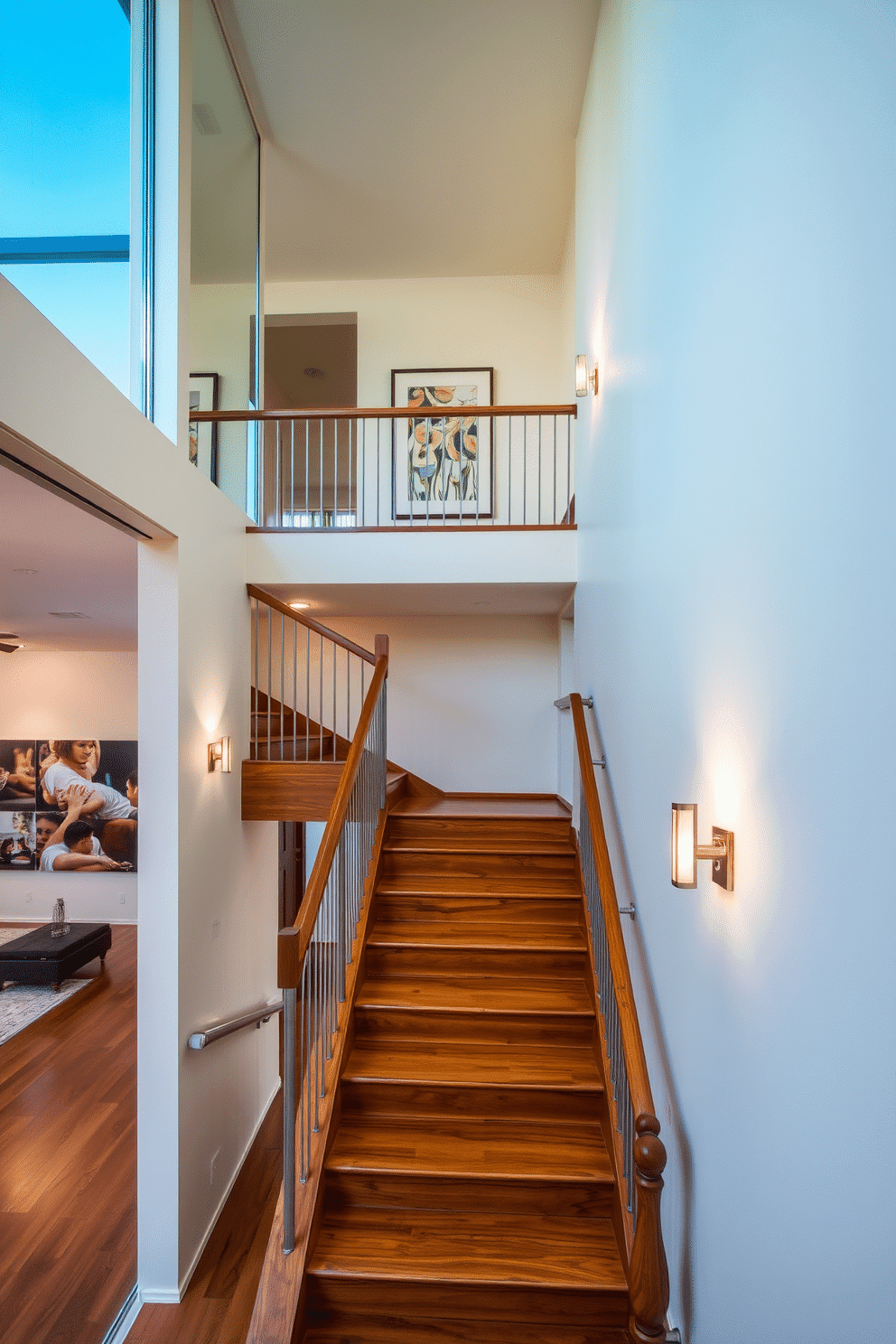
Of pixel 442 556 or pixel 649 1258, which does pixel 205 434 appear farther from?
pixel 649 1258

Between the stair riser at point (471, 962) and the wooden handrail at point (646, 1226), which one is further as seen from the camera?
the stair riser at point (471, 962)

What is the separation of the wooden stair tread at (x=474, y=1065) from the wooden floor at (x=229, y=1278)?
0.98m

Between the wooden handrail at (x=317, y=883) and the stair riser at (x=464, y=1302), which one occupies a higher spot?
the wooden handrail at (x=317, y=883)

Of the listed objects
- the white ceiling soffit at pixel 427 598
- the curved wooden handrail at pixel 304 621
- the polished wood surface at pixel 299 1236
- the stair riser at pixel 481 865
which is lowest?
the polished wood surface at pixel 299 1236

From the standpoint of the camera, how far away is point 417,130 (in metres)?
5.14

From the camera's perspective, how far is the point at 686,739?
83.3 inches

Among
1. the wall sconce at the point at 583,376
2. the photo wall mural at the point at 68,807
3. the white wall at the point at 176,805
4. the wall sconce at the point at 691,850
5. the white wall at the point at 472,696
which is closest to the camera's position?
the wall sconce at the point at 691,850

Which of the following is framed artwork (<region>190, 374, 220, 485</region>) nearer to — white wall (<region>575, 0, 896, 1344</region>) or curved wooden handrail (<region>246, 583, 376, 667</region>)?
curved wooden handrail (<region>246, 583, 376, 667</region>)

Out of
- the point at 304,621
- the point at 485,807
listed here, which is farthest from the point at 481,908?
the point at 304,621

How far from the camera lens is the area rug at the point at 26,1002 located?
20.6ft

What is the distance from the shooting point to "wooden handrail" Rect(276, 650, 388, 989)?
7.83 ft

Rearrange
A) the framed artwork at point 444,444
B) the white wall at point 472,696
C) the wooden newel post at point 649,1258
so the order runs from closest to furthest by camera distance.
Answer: the wooden newel post at point 649,1258 < the framed artwork at point 444,444 < the white wall at point 472,696

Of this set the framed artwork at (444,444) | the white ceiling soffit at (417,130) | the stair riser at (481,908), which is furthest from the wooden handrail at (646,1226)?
the white ceiling soffit at (417,130)

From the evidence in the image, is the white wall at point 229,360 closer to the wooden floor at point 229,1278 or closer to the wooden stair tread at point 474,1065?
the wooden stair tread at point 474,1065
